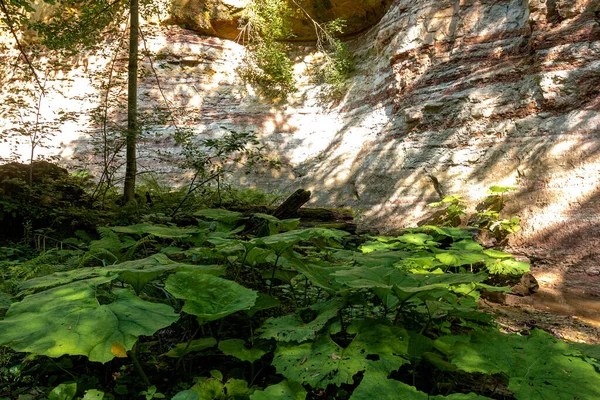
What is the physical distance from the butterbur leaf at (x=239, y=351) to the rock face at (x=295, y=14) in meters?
14.4

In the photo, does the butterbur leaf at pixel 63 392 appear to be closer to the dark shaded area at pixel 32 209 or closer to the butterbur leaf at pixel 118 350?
the butterbur leaf at pixel 118 350

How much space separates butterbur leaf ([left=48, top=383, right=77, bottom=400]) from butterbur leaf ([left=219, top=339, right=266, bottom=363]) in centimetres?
51

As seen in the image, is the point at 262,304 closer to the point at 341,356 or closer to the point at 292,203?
the point at 341,356

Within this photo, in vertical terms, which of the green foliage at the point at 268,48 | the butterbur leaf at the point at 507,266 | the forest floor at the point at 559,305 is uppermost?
the green foliage at the point at 268,48

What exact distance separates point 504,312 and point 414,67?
28.3 feet

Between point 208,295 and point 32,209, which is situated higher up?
point 32,209

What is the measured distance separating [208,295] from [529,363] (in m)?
1.21

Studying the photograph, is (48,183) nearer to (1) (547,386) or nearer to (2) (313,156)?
(1) (547,386)

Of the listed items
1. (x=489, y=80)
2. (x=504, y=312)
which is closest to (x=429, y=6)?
(x=489, y=80)

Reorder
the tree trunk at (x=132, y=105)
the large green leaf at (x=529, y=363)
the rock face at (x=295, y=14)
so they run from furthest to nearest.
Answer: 1. the rock face at (x=295, y=14)
2. the tree trunk at (x=132, y=105)
3. the large green leaf at (x=529, y=363)

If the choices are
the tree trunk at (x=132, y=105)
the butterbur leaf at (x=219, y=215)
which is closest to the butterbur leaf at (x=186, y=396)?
the butterbur leaf at (x=219, y=215)

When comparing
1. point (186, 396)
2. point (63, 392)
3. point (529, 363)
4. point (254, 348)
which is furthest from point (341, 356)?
point (63, 392)

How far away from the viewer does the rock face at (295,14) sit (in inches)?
544

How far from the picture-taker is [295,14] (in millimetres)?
14453
